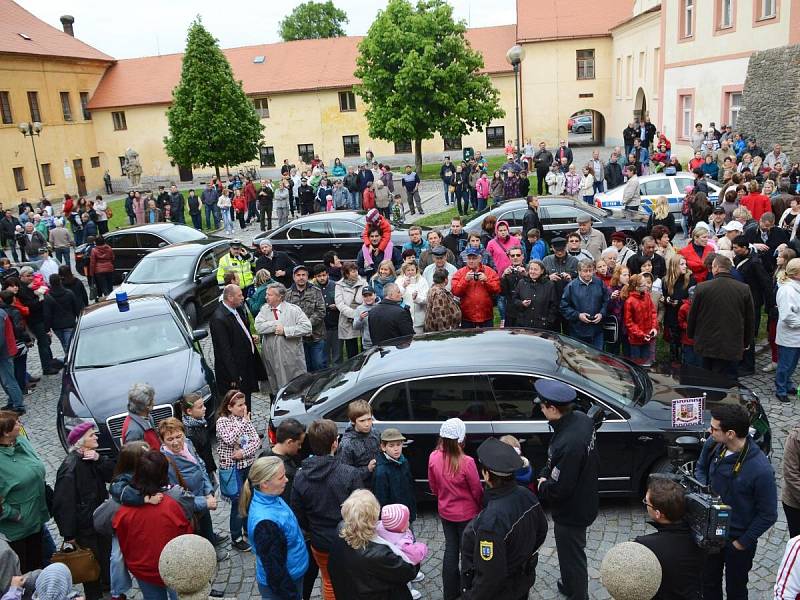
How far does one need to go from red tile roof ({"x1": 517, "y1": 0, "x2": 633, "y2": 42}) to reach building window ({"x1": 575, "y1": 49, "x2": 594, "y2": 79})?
42.5 inches

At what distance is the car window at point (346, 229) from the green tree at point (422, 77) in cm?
1811

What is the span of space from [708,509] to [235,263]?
990cm

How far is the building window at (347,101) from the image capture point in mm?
44219

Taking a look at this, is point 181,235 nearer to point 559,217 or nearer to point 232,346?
point 559,217

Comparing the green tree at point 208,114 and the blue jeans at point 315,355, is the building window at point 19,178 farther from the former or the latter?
the blue jeans at point 315,355

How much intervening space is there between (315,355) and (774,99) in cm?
1811

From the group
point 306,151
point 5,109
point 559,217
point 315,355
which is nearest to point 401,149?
point 306,151

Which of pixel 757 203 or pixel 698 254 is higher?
pixel 757 203

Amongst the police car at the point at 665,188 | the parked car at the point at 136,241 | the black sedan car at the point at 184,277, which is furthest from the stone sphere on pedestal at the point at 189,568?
the police car at the point at 665,188

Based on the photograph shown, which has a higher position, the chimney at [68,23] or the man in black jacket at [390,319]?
the chimney at [68,23]

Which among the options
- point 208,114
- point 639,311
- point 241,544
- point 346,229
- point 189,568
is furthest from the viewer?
point 208,114

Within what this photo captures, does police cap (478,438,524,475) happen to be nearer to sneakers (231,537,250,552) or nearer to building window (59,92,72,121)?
sneakers (231,537,250,552)

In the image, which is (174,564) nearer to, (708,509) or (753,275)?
(708,509)

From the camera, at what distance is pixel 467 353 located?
6688 mm
